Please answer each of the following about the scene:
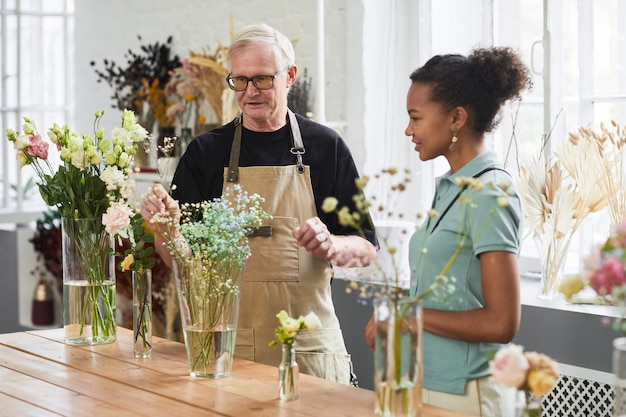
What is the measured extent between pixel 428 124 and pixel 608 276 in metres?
0.93

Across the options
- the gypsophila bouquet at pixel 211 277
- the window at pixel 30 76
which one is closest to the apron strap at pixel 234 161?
the gypsophila bouquet at pixel 211 277

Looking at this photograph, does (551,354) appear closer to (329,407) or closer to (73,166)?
(329,407)

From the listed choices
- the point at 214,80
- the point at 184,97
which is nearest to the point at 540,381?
the point at 214,80

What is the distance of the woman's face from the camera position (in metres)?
2.40

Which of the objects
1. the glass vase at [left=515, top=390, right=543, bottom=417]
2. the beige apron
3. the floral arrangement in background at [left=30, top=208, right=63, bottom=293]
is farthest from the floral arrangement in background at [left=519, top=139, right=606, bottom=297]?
the floral arrangement in background at [left=30, top=208, right=63, bottom=293]

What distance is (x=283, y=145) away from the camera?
3076mm

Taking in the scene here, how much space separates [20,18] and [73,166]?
3.85m

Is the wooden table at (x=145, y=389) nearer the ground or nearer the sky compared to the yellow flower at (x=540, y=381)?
nearer the ground

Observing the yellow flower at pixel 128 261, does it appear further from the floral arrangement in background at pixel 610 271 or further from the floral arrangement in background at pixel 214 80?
the floral arrangement in background at pixel 214 80

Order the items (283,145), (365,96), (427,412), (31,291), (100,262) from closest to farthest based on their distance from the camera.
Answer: (427,412)
(100,262)
(283,145)
(365,96)
(31,291)

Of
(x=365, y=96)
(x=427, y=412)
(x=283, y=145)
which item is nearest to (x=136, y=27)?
(x=365, y=96)

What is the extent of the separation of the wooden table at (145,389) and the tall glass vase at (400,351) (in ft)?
0.59

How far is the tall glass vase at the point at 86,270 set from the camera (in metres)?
2.83

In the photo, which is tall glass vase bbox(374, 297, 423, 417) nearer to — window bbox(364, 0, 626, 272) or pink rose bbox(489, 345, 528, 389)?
pink rose bbox(489, 345, 528, 389)
